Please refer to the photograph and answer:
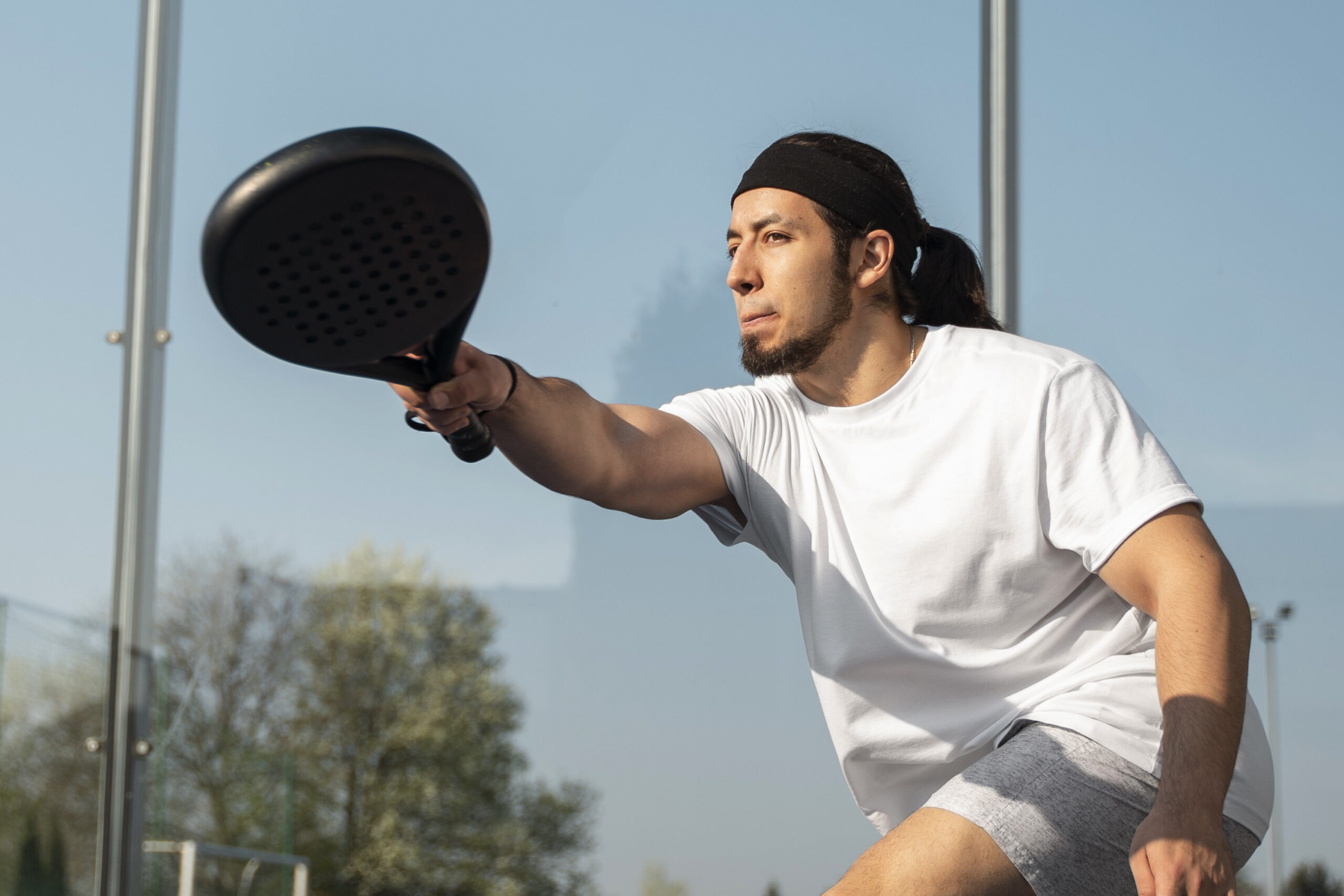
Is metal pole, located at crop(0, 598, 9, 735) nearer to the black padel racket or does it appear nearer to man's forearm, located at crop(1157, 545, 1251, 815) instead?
the black padel racket

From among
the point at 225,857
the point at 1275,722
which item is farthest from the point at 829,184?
the point at 225,857

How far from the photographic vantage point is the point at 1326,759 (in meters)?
2.24

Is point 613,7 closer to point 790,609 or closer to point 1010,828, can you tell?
point 790,609

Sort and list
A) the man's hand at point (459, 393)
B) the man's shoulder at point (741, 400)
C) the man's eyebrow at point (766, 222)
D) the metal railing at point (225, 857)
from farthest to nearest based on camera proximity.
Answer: the metal railing at point (225, 857) < the man's eyebrow at point (766, 222) < the man's shoulder at point (741, 400) < the man's hand at point (459, 393)

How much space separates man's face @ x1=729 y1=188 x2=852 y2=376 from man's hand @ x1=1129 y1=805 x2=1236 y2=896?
717mm

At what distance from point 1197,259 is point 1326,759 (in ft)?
3.49

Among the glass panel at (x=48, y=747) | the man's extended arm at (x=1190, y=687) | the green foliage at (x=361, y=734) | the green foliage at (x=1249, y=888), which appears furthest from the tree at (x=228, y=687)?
the green foliage at (x=1249, y=888)

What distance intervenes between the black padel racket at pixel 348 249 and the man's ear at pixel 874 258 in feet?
2.78

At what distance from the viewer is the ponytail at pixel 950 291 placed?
1659 millimetres

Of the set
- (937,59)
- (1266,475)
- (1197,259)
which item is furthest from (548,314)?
Result: (1266,475)

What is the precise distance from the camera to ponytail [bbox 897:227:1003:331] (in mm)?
1659

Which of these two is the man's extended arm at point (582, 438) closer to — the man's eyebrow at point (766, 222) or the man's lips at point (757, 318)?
the man's lips at point (757, 318)

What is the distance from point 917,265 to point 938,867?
0.97 metres

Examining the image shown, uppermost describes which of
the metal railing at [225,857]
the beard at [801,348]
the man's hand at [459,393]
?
the beard at [801,348]
